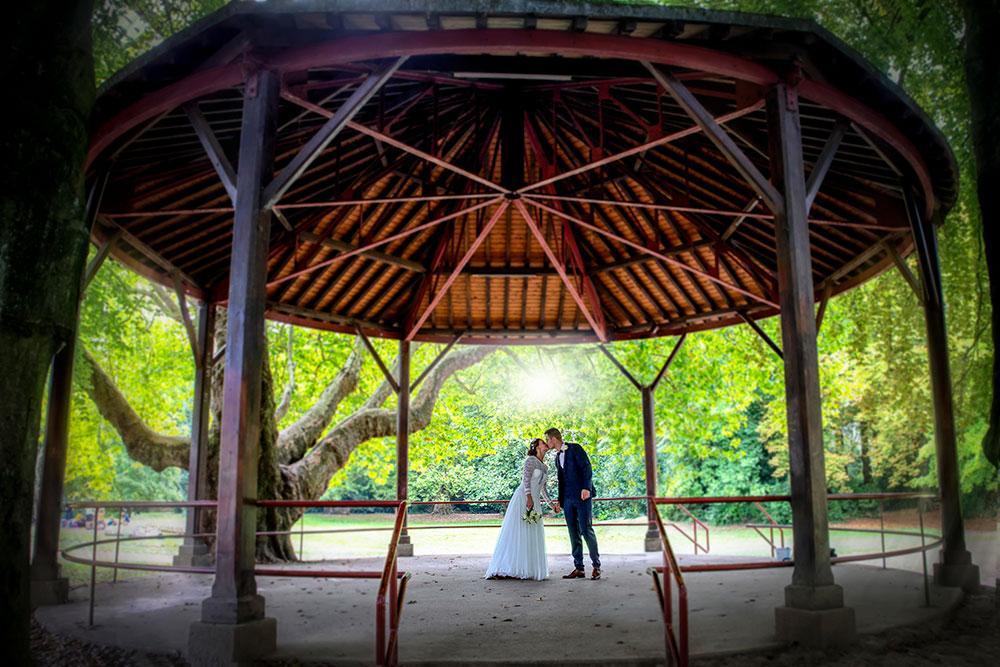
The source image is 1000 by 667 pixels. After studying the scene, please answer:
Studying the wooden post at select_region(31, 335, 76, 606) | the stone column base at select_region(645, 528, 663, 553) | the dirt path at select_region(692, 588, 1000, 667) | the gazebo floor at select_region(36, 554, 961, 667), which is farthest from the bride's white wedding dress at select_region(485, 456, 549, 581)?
the wooden post at select_region(31, 335, 76, 606)

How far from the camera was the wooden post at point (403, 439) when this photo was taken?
14.1 meters

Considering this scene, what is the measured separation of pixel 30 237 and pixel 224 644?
10.4 ft

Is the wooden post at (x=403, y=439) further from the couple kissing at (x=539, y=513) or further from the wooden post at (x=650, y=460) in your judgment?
the wooden post at (x=650, y=460)

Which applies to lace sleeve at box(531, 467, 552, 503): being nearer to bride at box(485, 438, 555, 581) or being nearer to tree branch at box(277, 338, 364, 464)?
bride at box(485, 438, 555, 581)

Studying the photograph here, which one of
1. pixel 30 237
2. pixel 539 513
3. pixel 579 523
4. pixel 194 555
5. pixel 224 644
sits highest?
pixel 30 237

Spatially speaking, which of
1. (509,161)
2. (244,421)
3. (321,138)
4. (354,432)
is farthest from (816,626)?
(354,432)

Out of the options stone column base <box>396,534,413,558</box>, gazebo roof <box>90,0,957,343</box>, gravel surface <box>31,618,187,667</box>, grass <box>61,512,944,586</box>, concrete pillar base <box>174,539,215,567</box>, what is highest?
gazebo roof <box>90,0,957,343</box>

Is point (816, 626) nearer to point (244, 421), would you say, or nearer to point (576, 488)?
point (576, 488)

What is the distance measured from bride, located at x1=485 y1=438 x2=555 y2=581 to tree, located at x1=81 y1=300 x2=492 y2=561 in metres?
4.88

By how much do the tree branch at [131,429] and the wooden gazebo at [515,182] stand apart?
235 cm

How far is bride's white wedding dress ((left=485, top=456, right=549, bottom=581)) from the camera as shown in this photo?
393 inches

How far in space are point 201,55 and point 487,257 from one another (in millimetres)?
8274

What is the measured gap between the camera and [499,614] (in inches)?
296

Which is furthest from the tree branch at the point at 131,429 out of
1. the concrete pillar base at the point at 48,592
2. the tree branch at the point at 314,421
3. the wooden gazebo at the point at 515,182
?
the concrete pillar base at the point at 48,592
